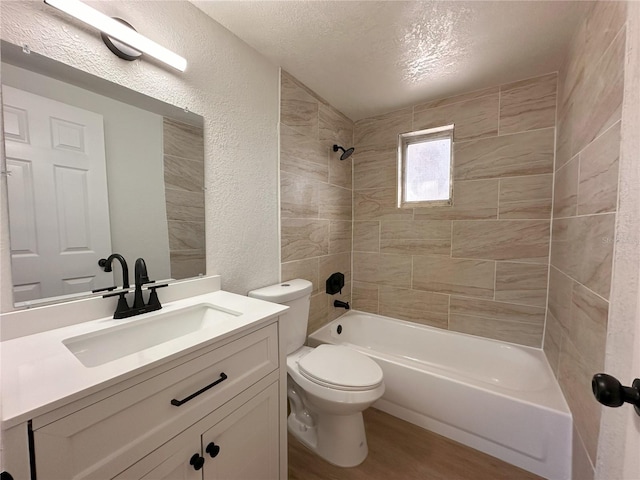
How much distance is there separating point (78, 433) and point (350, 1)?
1755 mm

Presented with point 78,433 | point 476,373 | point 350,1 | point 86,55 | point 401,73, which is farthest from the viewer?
point 476,373

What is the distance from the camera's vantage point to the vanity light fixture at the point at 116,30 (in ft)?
2.65

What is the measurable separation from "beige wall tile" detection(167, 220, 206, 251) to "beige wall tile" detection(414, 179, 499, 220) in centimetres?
179

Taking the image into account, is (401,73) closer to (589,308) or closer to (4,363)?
(589,308)

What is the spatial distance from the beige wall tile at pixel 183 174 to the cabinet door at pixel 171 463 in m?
0.96

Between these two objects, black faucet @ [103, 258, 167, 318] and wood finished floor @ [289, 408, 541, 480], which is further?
wood finished floor @ [289, 408, 541, 480]

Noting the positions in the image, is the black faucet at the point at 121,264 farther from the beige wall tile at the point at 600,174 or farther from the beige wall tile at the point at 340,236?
the beige wall tile at the point at 600,174

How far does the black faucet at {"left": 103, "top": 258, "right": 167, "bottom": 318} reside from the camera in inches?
36.7

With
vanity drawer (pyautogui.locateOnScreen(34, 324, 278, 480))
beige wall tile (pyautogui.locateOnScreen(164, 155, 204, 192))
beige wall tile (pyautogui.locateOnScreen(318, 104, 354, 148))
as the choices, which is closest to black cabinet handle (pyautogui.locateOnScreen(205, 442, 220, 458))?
vanity drawer (pyautogui.locateOnScreen(34, 324, 278, 480))

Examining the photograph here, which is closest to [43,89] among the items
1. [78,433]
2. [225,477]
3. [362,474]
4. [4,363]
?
[4,363]

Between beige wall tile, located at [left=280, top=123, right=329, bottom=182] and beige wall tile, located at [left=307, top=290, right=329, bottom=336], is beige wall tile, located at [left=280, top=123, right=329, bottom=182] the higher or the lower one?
the higher one

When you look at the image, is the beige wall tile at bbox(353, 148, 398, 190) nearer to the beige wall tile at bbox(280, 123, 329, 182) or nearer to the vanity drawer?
the beige wall tile at bbox(280, 123, 329, 182)

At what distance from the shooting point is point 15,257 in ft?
2.50

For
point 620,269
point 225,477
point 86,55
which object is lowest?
point 225,477
